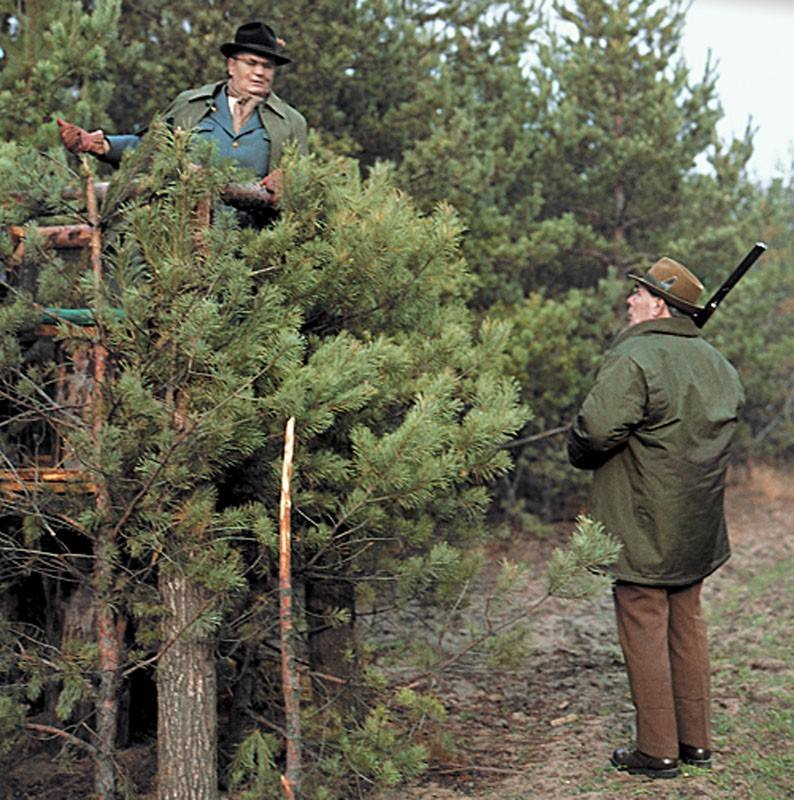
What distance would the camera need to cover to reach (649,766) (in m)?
4.09

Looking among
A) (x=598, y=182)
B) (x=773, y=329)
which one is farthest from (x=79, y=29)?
(x=773, y=329)

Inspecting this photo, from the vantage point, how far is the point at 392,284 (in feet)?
12.6

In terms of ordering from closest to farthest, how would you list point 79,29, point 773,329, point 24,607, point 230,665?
1. point 230,665
2. point 24,607
3. point 79,29
4. point 773,329

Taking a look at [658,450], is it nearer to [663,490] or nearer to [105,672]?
[663,490]

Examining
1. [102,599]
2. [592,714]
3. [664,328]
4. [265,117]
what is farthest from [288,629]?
[592,714]

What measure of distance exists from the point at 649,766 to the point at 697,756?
9.7 inches

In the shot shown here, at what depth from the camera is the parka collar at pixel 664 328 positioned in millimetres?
4121

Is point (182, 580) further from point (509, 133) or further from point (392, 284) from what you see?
point (509, 133)

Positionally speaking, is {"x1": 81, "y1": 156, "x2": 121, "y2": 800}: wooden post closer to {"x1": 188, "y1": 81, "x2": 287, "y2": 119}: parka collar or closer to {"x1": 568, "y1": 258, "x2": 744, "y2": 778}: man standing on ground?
{"x1": 188, "y1": 81, "x2": 287, "y2": 119}: parka collar

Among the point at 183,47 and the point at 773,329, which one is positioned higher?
the point at 183,47

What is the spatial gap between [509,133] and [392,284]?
254 inches

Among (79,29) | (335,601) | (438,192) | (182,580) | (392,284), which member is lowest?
(335,601)

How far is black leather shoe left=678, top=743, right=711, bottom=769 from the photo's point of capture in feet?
13.7

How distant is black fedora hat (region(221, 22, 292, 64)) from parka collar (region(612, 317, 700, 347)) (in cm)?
183
